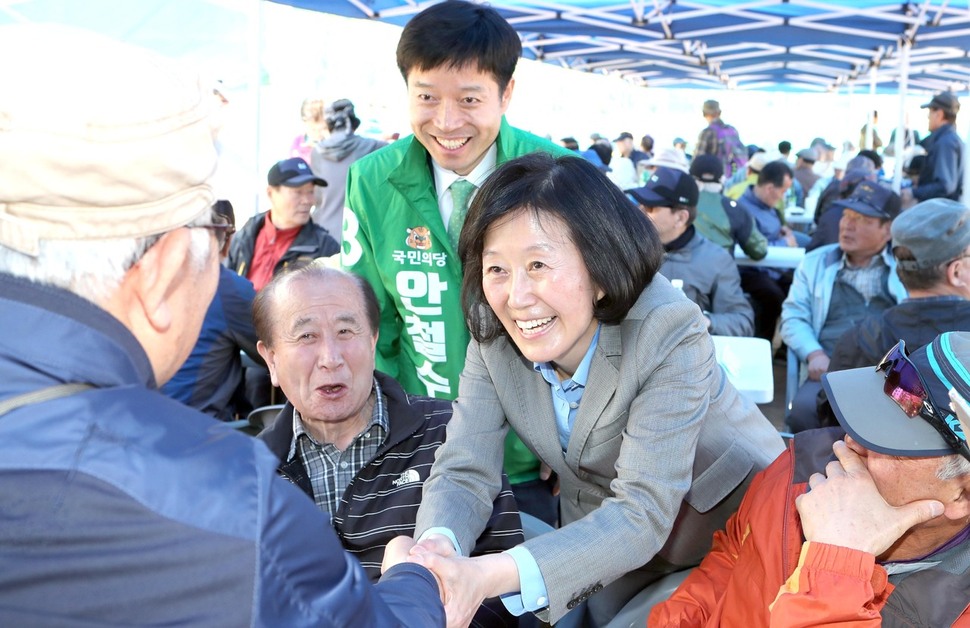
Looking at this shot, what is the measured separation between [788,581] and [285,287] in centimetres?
154

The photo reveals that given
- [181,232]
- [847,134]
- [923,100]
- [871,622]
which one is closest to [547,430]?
[871,622]

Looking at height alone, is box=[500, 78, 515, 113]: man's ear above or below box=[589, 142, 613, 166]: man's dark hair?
above

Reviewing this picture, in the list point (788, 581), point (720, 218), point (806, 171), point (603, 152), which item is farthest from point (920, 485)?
point (806, 171)

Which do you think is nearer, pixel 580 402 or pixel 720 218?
pixel 580 402

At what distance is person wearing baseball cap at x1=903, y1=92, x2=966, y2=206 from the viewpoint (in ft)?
27.6

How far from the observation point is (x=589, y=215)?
1.80 m

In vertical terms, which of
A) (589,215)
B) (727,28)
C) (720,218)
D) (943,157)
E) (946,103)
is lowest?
(720,218)

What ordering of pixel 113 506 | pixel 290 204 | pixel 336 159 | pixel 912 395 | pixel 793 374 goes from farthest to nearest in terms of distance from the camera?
pixel 336 159 < pixel 290 204 < pixel 793 374 < pixel 912 395 < pixel 113 506

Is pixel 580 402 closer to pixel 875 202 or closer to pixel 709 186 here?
pixel 875 202

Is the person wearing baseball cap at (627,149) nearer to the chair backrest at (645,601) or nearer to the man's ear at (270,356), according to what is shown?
the man's ear at (270,356)

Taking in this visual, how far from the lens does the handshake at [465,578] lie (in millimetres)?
1625

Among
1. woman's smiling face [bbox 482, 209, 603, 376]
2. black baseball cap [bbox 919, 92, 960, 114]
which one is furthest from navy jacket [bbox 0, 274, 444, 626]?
black baseball cap [bbox 919, 92, 960, 114]

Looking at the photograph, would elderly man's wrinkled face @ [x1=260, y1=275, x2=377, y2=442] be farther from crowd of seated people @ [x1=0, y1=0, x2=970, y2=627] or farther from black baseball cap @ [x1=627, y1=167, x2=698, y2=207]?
black baseball cap @ [x1=627, y1=167, x2=698, y2=207]

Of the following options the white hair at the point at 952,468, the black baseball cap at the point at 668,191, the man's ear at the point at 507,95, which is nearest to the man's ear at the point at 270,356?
the man's ear at the point at 507,95
